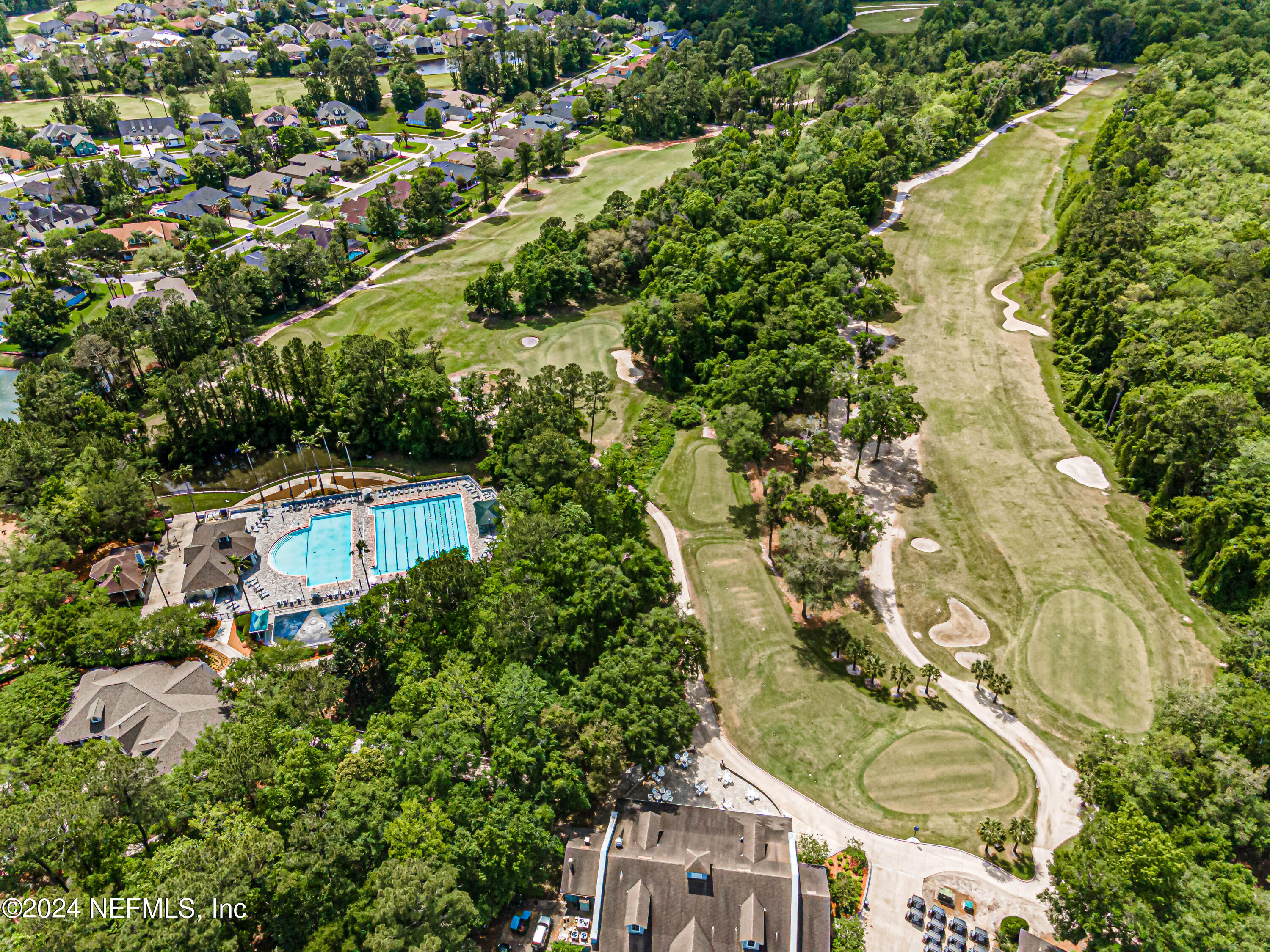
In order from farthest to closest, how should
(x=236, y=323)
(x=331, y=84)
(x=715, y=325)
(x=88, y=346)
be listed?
(x=331, y=84) < (x=236, y=323) < (x=715, y=325) < (x=88, y=346)

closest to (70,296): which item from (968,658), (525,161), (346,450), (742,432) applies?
(346,450)

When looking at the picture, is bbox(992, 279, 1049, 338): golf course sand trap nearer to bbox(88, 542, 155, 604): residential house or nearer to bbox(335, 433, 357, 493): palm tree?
bbox(335, 433, 357, 493): palm tree

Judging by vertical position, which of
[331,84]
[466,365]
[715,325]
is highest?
[331,84]

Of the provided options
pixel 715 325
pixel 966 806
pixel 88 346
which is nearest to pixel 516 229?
pixel 715 325

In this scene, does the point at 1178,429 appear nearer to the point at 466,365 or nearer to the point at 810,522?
the point at 810,522

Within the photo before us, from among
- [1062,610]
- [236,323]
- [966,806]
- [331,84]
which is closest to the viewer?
[966,806]

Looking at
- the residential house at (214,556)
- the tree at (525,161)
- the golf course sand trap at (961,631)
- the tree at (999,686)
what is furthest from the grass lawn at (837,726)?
the tree at (525,161)

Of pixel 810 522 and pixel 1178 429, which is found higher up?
pixel 1178 429

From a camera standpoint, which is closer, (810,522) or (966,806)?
(966,806)
